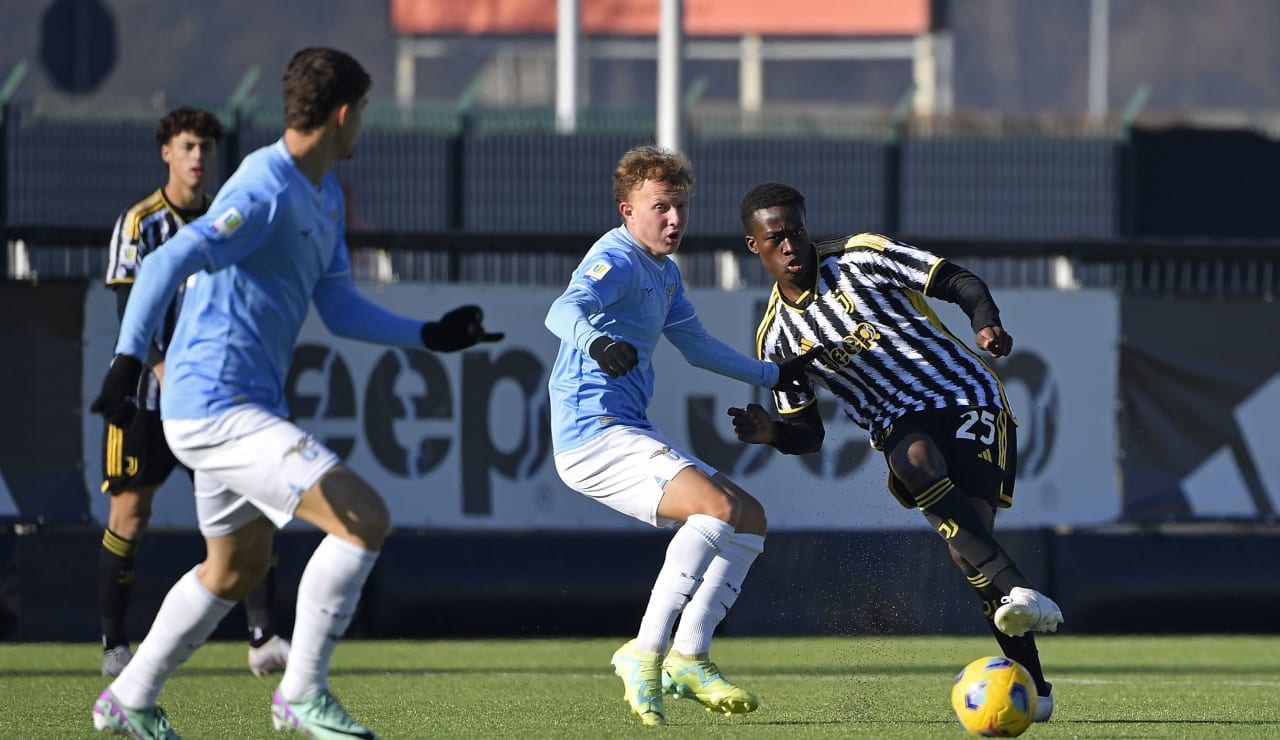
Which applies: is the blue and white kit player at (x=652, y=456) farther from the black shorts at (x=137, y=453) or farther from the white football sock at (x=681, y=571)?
the black shorts at (x=137, y=453)

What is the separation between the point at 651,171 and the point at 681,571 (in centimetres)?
129

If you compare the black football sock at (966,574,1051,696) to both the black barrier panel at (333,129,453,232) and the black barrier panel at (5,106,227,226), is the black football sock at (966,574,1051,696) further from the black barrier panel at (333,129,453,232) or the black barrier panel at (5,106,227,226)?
the black barrier panel at (5,106,227,226)

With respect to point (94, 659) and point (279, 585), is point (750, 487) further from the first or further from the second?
point (94, 659)

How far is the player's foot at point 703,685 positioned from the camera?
6457 millimetres

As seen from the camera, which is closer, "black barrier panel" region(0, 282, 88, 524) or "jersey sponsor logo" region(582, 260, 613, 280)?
"jersey sponsor logo" region(582, 260, 613, 280)

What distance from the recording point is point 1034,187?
1781 cm

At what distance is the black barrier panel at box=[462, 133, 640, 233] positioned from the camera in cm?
1622

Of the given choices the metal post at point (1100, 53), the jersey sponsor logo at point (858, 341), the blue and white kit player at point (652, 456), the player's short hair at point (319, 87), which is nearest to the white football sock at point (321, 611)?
the player's short hair at point (319, 87)

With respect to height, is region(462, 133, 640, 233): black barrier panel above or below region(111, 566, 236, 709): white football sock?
above

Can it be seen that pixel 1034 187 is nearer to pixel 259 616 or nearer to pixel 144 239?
pixel 259 616

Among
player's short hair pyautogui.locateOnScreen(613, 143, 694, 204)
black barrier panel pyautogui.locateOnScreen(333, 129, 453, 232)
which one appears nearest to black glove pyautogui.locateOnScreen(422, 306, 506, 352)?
player's short hair pyautogui.locateOnScreen(613, 143, 694, 204)

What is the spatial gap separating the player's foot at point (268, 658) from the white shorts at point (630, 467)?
6.91ft

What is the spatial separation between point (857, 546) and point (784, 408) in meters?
3.46

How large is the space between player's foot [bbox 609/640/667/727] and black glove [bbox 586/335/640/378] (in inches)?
39.5
